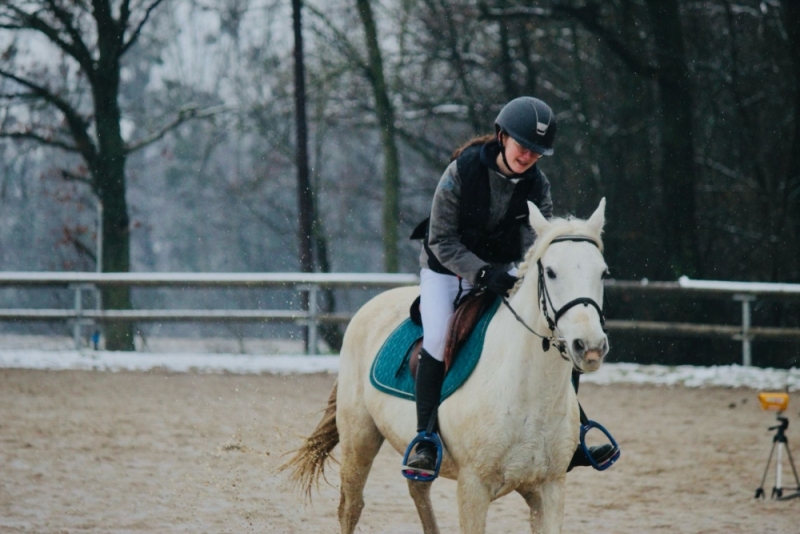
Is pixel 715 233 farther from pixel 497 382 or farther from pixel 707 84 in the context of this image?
pixel 497 382

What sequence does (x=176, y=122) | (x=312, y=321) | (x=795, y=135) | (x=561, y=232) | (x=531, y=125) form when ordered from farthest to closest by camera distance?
1. (x=176, y=122)
2. (x=795, y=135)
3. (x=312, y=321)
4. (x=531, y=125)
5. (x=561, y=232)

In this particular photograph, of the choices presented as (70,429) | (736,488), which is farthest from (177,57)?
(736,488)

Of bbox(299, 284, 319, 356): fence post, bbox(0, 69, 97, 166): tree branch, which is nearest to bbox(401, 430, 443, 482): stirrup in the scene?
bbox(299, 284, 319, 356): fence post

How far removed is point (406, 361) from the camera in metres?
4.77

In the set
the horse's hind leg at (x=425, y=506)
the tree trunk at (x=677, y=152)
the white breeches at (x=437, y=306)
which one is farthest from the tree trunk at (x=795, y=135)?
the white breeches at (x=437, y=306)

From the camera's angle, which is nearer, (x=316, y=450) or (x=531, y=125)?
(x=531, y=125)

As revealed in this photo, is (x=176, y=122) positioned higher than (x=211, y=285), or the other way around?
(x=176, y=122)

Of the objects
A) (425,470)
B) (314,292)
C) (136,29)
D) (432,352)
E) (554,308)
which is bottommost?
(425,470)

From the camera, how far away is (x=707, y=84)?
19656mm

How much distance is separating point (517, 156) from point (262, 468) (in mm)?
4279

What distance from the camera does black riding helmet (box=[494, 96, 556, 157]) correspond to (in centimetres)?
420

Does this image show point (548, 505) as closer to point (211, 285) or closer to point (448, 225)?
point (448, 225)

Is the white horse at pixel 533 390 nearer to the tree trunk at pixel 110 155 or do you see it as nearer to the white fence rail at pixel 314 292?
the white fence rail at pixel 314 292

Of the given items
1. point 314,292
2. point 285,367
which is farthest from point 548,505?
point 314,292
